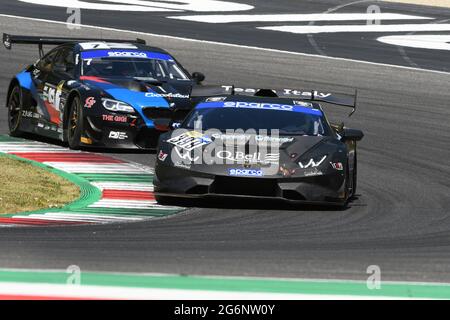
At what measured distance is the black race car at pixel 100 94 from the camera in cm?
1695

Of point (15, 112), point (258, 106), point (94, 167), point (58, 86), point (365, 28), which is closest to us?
point (258, 106)

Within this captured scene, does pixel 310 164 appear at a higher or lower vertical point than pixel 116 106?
higher

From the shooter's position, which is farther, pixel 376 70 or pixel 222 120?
pixel 376 70

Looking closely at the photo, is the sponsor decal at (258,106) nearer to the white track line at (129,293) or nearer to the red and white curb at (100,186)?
the red and white curb at (100,186)

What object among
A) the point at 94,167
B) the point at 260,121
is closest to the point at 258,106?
the point at 260,121

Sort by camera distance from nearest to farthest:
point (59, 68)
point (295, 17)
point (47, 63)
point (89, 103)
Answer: point (89, 103), point (59, 68), point (47, 63), point (295, 17)

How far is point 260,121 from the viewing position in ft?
46.9

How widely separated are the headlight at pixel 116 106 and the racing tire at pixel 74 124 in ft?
1.09

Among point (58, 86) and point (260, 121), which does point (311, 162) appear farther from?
point (58, 86)

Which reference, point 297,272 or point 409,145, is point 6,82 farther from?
point 297,272

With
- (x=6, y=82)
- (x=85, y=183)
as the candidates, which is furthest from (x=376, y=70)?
(x=85, y=183)

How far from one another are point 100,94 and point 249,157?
165 inches
